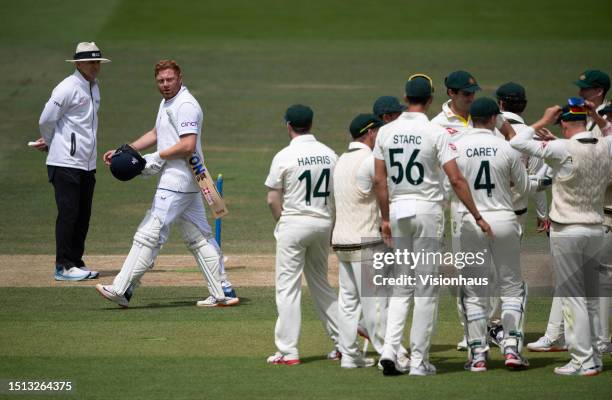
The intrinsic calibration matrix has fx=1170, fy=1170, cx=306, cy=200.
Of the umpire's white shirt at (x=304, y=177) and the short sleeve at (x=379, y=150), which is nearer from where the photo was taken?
the short sleeve at (x=379, y=150)

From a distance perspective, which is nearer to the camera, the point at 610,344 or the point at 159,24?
the point at 610,344

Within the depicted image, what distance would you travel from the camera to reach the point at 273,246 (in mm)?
15922

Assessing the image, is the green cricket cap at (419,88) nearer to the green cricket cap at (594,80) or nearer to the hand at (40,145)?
the green cricket cap at (594,80)

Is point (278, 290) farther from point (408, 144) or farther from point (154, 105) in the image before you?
point (154, 105)

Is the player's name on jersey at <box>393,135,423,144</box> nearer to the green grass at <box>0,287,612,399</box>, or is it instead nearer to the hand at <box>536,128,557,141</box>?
the hand at <box>536,128,557,141</box>

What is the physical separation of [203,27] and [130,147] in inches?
1030

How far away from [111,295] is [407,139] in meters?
3.98

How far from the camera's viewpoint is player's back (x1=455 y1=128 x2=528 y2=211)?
31.7 ft

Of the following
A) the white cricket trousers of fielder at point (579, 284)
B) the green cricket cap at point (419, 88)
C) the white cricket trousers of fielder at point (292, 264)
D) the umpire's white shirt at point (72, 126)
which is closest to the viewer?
the white cricket trousers of fielder at point (579, 284)

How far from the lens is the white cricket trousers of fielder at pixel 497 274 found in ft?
31.6

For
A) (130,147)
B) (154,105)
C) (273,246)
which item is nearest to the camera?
(130,147)

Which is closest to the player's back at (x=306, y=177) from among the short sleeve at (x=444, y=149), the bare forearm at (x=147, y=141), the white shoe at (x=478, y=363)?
the short sleeve at (x=444, y=149)

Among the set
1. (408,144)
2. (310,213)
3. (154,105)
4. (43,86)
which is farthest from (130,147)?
(43,86)

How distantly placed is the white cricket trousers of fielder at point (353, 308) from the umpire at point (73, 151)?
15.5 feet
